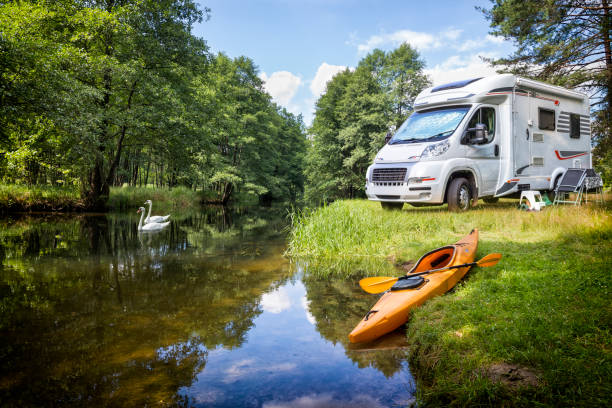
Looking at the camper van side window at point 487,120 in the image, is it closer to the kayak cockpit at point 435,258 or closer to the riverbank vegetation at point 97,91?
the kayak cockpit at point 435,258

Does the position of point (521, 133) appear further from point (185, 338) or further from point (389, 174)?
point (185, 338)

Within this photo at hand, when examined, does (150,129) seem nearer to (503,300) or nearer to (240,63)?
(240,63)

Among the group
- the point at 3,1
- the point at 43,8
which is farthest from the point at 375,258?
the point at 3,1

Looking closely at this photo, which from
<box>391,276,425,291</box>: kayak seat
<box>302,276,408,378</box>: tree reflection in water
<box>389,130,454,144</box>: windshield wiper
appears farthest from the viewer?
<box>389,130,454,144</box>: windshield wiper

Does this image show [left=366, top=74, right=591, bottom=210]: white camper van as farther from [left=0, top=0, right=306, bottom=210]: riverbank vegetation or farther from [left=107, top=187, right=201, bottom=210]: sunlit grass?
[left=107, top=187, right=201, bottom=210]: sunlit grass

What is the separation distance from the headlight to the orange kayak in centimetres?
355

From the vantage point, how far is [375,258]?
698 centimetres

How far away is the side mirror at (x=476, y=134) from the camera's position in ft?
27.3

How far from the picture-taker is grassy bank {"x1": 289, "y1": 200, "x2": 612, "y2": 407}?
87.7 inches

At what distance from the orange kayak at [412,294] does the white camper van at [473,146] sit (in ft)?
10.9

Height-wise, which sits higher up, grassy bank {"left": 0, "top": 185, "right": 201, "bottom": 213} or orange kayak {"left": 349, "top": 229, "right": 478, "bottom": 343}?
grassy bank {"left": 0, "top": 185, "right": 201, "bottom": 213}

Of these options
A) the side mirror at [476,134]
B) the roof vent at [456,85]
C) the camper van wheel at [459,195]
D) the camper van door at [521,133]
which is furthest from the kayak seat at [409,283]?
the camper van door at [521,133]

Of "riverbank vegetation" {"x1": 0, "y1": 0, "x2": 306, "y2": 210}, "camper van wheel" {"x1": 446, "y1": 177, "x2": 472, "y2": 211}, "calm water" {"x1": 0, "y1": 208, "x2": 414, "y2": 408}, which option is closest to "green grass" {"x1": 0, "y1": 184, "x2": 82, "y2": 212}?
"riverbank vegetation" {"x1": 0, "y1": 0, "x2": 306, "y2": 210}

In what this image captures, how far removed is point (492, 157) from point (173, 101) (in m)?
13.2
